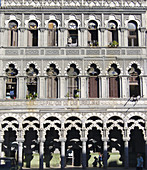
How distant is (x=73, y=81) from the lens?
35.8 metres

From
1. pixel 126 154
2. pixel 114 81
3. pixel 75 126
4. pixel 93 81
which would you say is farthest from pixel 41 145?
pixel 114 81

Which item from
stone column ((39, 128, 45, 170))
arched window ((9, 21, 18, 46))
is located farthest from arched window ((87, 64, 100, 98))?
arched window ((9, 21, 18, 46))

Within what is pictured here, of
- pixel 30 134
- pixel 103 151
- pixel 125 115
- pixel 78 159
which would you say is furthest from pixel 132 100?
pixel 30 134

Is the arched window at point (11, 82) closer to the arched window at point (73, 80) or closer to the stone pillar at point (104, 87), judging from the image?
the arched window at point (73, 80)

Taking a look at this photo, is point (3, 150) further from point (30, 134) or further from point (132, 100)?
point (132, 100)

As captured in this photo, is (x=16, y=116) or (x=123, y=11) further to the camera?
(x=123, y=11)

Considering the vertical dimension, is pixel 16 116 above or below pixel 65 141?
above

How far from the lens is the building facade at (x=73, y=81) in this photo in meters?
34.0

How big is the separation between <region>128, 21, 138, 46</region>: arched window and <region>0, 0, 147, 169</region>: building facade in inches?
4.2

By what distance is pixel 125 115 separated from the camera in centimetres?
3422

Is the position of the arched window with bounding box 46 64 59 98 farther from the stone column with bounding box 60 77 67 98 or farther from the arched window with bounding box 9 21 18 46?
the arched window with bounding box 9 21 18 46

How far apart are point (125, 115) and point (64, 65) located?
8.02 m

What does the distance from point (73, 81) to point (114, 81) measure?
4251 mm

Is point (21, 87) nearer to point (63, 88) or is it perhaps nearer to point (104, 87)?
point (63, 88)
